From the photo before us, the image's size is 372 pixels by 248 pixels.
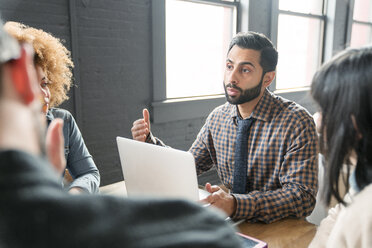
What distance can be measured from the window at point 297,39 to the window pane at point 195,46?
0.71 m

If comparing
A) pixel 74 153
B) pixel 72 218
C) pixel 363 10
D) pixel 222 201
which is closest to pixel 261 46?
pixel 222 201

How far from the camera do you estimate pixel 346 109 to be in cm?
73

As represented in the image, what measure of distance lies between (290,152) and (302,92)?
3.02 metres

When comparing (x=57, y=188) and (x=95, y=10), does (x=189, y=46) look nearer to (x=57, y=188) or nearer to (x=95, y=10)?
(x=95, y=10)

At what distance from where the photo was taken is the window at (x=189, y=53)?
2.61 metres

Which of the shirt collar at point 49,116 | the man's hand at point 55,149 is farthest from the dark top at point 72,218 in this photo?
the shirt collar at point 49,116

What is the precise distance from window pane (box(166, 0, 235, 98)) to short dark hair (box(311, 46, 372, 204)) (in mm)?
2133

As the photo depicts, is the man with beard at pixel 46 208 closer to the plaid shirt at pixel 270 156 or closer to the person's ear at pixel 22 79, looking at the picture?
the person's ear at pixel 22 79

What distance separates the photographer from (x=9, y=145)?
270 millimetres

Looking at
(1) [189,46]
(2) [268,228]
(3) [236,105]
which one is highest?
(1) [189,46]

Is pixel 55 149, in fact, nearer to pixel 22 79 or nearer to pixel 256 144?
pixel 22 79

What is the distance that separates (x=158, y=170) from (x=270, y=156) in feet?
2.05

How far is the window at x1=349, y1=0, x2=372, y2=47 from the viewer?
526 cm

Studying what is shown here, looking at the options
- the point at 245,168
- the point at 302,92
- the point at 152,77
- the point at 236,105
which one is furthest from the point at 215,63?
the point at 245,168
